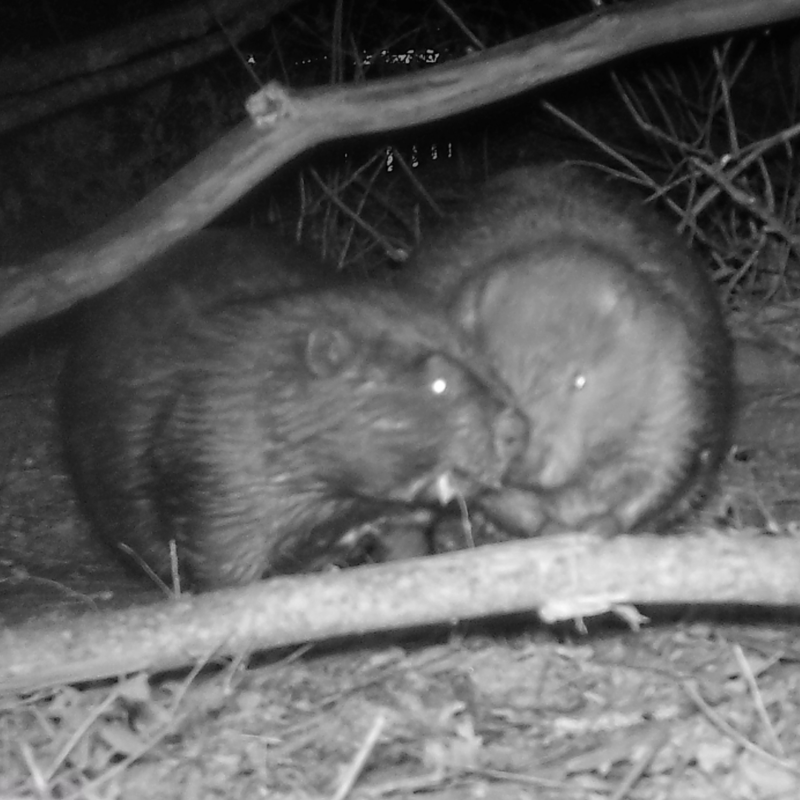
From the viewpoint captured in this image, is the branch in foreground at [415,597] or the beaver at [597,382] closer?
the branch in foreground at [415,597]

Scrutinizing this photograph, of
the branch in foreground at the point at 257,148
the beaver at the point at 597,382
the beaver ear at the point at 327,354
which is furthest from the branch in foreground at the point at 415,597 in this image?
the branch in foreground at the point at 257,148

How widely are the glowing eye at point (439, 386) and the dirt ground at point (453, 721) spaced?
2.36 ft

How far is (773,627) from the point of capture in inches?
127

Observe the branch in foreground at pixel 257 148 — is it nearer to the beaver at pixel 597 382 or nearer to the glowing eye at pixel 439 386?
the beaver at pixel 597 382

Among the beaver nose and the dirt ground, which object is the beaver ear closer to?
the beaver nose

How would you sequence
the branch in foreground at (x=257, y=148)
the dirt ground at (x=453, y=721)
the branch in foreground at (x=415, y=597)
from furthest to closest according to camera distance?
the branch in foreground at (x=257, y=148), the dirt ground at (x=453, y=721), the branch in foreground at (x=415, y=597)

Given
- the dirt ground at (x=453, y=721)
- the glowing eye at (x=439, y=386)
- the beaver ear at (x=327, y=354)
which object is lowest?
the dirt ground at (x=453, y=721)

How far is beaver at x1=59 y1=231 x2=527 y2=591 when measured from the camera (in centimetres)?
323

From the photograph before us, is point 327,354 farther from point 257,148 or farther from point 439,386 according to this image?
point 257,148

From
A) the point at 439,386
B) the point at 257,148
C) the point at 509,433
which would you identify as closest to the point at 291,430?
the point at 439,386

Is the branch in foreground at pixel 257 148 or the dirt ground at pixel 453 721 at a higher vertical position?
the branch in foreground at pixel 257 148

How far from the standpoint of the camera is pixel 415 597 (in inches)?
98.9

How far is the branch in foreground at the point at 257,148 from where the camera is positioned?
11.3ft

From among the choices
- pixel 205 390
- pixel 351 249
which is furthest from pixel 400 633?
pixel 351 249
